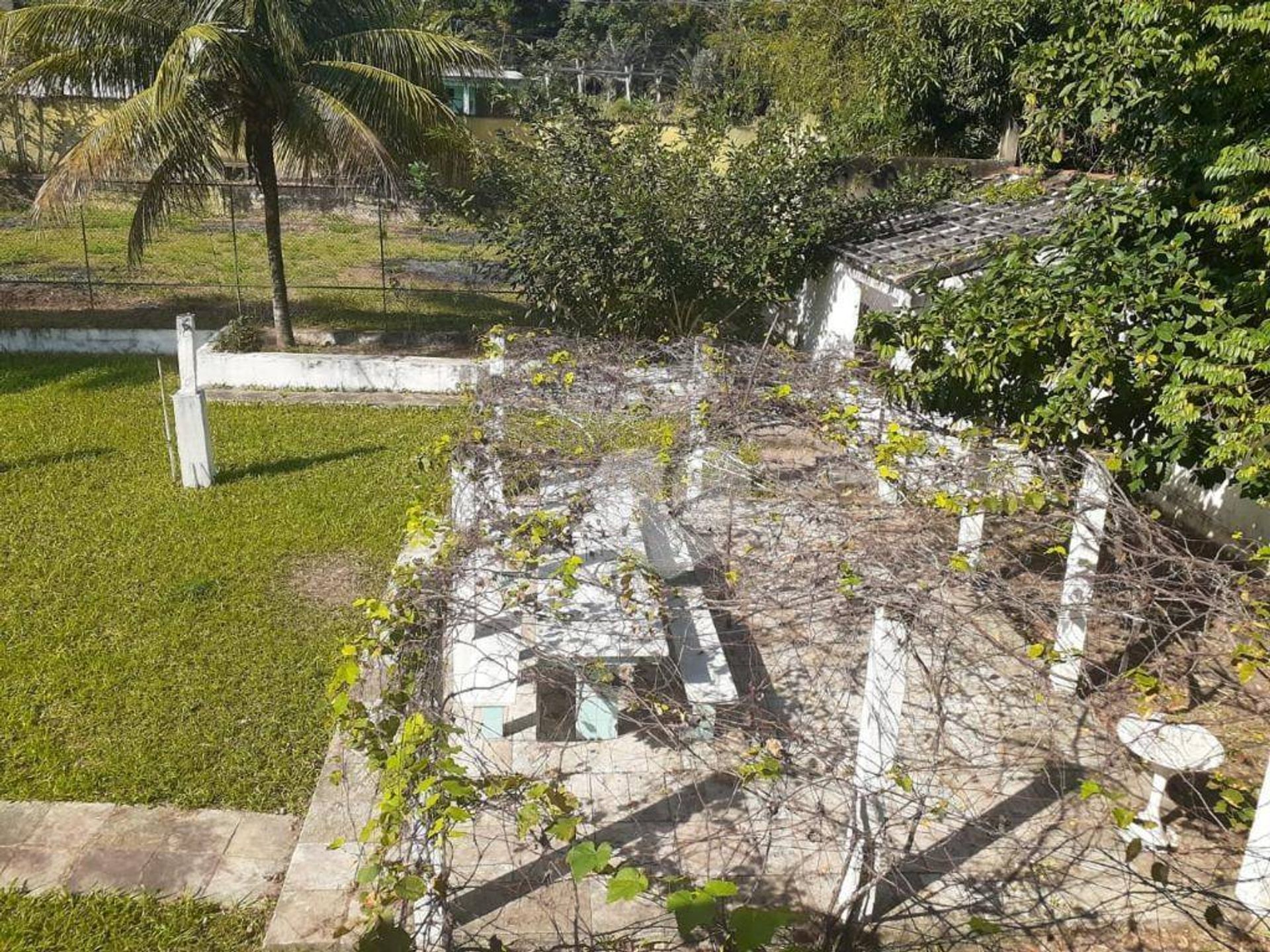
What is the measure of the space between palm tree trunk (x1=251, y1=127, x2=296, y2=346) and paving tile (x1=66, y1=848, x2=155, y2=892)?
30.9ft

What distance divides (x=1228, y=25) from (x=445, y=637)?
4825 mm

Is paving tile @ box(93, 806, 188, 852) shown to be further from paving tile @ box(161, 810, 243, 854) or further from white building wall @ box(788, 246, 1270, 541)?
white building wall @ box(788, 246, 1270, 541)

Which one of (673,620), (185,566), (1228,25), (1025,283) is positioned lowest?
(185,566)

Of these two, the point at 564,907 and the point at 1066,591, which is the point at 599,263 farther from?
the point at 564,907

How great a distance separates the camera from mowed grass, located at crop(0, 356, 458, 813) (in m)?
5.67

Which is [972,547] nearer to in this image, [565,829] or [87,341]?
[565,829]

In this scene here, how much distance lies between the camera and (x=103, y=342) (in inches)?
534

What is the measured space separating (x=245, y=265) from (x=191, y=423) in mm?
10532

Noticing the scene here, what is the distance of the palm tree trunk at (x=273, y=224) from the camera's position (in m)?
12.7

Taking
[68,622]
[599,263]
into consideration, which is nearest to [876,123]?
[599,263]

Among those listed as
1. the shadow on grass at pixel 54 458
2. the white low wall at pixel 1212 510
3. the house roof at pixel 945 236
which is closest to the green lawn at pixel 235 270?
the shadow on grass at pixel 54 458

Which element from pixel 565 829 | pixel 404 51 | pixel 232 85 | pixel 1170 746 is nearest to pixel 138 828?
pixel 565 829

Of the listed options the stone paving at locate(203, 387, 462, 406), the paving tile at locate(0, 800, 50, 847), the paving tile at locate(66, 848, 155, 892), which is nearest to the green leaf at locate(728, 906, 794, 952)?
the paving tile at locate(66, 848, 155, 892)

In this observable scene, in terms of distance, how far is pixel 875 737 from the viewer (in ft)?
13.8
